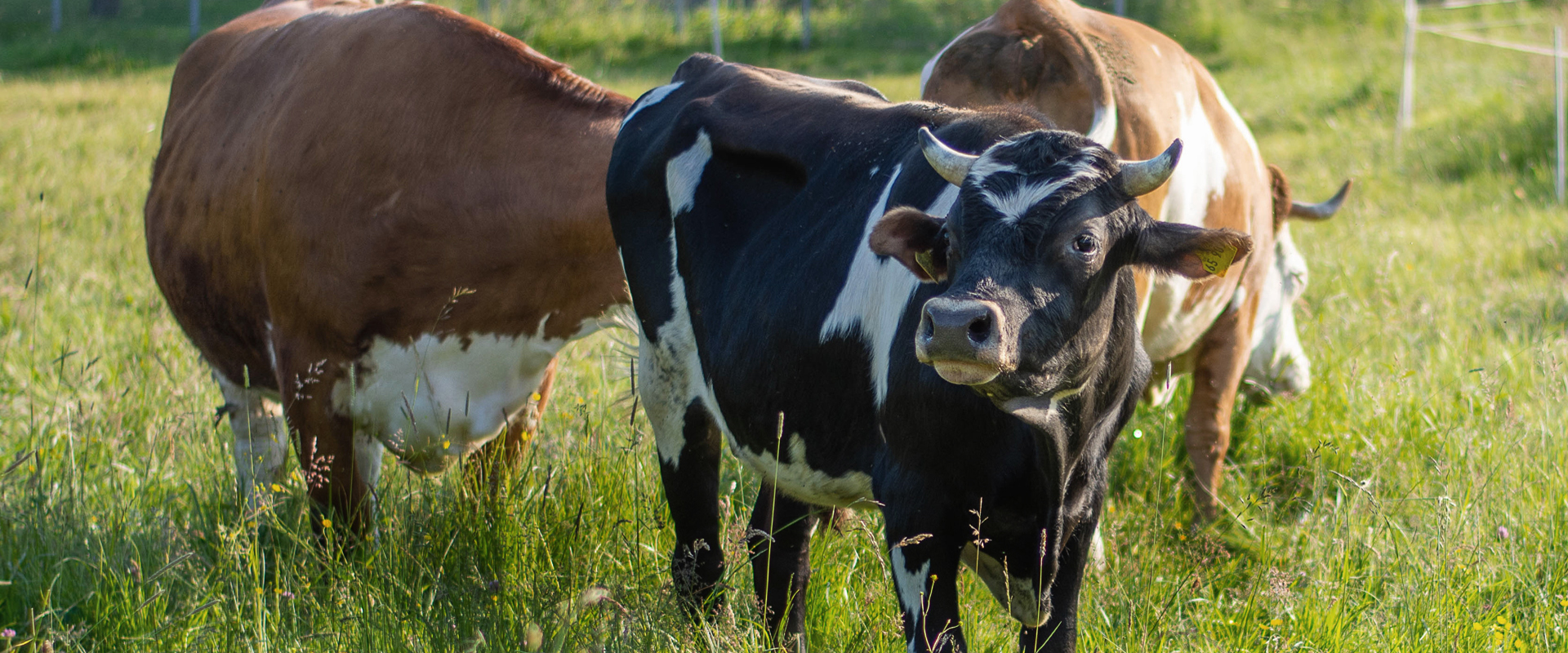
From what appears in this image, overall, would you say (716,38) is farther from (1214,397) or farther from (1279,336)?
(1214,397)

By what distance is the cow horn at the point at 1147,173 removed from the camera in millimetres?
1998

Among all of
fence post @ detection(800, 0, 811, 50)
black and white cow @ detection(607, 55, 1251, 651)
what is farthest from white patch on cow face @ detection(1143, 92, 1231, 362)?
fence post @ detection(800, 0, 811, 50)

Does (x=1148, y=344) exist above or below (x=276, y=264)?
below

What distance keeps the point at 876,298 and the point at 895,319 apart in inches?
3.3

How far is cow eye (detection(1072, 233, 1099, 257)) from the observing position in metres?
2.01

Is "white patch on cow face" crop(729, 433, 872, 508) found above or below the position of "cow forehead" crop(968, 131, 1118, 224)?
below

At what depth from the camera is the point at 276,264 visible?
355 cm

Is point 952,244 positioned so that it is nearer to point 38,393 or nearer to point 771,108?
point 771,108

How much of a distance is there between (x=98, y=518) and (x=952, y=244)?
283 centimetres

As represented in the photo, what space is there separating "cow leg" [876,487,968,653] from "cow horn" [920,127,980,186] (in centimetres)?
55

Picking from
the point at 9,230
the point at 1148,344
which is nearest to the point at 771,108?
the point at 1148,344

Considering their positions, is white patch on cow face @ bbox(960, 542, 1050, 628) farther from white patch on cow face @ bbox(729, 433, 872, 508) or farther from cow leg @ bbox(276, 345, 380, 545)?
cow leg @ bbox(276, 345, 380, 545)

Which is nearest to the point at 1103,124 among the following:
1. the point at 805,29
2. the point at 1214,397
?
the point at 1214,397

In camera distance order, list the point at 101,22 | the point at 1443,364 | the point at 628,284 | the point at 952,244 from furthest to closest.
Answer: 1. the point at 101,22
2. the point at 1443,364
3. the point at 628,284
4. the point at 952,244
